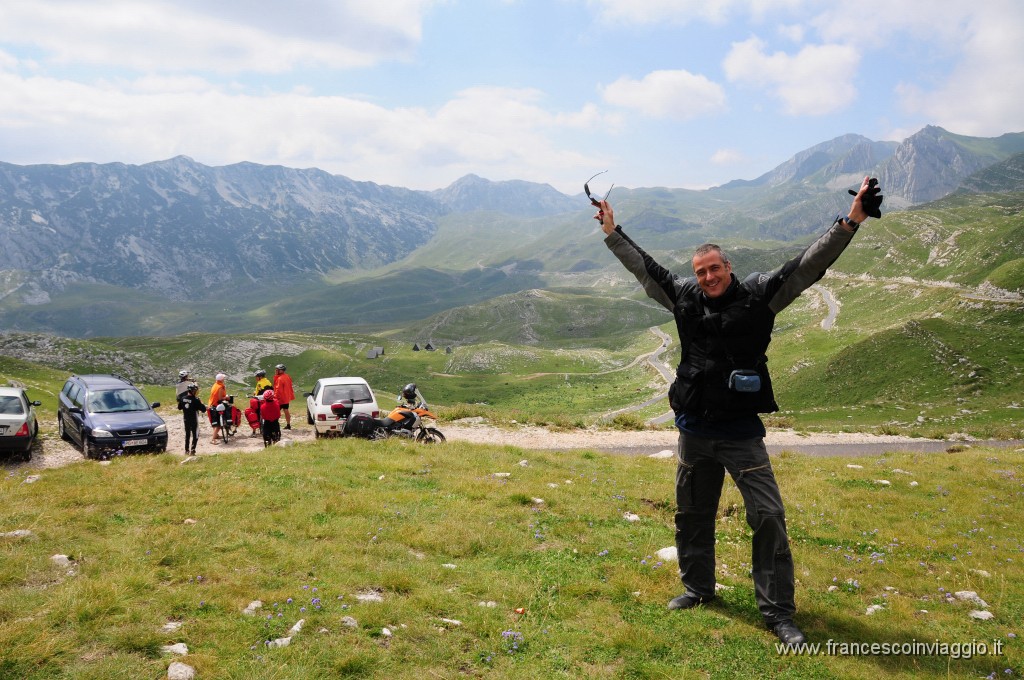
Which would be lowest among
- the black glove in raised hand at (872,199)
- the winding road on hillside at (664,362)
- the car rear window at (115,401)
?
the winding road on hillside at (664,362)

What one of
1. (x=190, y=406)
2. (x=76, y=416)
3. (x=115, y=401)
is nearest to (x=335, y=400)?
(x=190, y=406)

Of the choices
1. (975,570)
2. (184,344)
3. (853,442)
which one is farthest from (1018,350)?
(184,344)

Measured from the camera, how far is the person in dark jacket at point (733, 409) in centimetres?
695

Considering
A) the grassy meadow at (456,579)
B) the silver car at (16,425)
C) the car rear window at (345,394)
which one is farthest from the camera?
the car rear window at (345,394)

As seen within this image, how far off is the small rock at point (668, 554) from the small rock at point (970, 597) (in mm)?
3954

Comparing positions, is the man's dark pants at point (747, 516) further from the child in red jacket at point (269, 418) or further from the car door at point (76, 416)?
the car door at point (76, 416)

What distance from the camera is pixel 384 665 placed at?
615cm

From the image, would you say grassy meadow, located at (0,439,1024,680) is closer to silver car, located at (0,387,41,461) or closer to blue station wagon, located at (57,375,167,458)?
blue station wagon, located at (57,375,167,458)

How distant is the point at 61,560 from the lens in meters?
8.55

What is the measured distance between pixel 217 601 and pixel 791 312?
506 ft

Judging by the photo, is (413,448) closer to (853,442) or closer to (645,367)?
(853,442)

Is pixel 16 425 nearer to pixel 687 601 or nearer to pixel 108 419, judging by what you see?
pixel 108 419

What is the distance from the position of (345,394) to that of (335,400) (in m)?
0.60

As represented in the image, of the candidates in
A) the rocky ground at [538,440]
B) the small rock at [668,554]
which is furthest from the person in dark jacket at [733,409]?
the rocky ground at [538,440]
